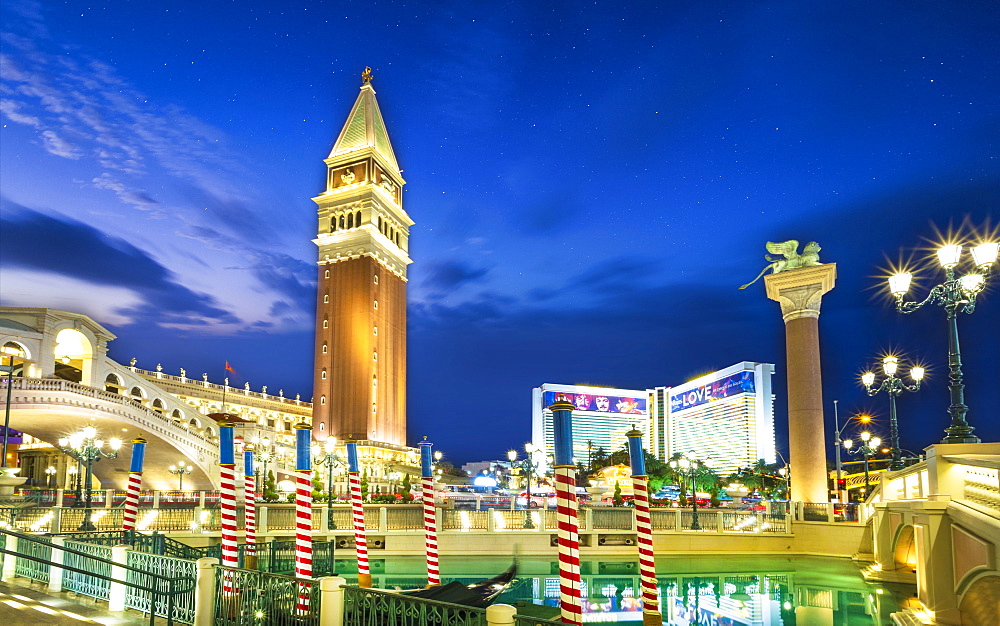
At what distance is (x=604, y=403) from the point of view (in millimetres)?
161500

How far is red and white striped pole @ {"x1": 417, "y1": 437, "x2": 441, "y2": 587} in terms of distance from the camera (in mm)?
19578

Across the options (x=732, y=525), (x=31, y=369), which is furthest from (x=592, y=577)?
(x=31, y=369)

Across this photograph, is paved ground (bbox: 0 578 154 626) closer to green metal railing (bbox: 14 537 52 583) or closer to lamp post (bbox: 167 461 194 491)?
green metal railing (bbox: 14 537 52 583)

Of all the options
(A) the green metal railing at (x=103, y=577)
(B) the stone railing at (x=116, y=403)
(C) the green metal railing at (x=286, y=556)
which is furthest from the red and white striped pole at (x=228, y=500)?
(B) the stone railing at (x=116, y=403)

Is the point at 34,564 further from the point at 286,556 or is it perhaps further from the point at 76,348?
the point at 76,348

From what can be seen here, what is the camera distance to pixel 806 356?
109 feet

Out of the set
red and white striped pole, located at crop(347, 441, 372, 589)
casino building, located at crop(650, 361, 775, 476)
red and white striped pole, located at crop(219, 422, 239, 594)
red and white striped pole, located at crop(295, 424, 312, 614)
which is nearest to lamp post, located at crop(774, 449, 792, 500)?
red and white striped pole, located at crop(347, 441, 372, 589)

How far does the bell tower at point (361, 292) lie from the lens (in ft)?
265

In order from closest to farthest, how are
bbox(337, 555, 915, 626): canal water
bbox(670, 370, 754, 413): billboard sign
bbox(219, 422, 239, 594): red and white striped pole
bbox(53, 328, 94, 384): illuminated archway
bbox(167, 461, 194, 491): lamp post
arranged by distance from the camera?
bbox(219, 422, 239, 594): red and white striped pole
bbox(337, 555, 915, 626): canal water
bbox(167, 461, 194, 491): lamp post
bbox(53, 328, 94, 384): illuminated archway
bbox(670, 370, 754, 413): billboard sign

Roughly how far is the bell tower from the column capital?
54119mm

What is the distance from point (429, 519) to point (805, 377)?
2090 cm

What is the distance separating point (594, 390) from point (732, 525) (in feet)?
426

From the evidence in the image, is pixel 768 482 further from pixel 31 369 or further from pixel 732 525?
pixel 31 369

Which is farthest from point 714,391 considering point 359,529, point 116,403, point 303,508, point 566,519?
point 566,519
